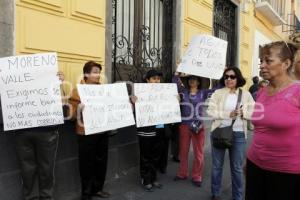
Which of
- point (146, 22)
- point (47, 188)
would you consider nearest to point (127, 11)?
point (146, 22)

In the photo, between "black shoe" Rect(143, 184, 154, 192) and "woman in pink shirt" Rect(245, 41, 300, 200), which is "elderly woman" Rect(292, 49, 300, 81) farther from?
"black shoe" Rect(143, 184, 154, 192)

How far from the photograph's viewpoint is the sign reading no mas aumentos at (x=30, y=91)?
3919 mm

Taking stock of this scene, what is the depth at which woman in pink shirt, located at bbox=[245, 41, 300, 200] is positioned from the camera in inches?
109

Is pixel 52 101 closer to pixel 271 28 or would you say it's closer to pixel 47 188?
pixel 47 188

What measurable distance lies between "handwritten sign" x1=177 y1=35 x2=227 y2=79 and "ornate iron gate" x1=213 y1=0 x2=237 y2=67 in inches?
177

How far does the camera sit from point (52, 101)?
411 cm

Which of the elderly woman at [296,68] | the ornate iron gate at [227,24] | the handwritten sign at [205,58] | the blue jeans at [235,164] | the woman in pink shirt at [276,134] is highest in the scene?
the ornate iron gate at [227,24]

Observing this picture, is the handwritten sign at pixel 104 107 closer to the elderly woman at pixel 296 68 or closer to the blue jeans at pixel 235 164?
the blue jeans at pixel 235 164

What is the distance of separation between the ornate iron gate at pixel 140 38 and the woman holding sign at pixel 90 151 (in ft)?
6.04

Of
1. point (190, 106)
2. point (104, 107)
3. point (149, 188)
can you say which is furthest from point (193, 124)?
point (104, 107)

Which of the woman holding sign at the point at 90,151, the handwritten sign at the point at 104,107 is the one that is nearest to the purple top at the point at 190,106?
the handwritten sign at the point at 104,107

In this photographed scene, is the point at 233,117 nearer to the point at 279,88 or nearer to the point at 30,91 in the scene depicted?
the point at 279,88

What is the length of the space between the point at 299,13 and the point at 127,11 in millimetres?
22548

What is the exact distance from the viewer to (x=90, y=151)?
4766 mm
